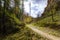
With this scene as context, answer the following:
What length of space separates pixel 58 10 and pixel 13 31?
35520 millimetres

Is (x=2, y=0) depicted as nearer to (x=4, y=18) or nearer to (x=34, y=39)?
(x=4, y=18)

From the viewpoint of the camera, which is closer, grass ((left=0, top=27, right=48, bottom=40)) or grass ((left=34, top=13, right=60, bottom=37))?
grass ((left=0, top=27, right=48, bottom=40))

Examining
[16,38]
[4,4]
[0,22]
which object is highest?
[4,4]

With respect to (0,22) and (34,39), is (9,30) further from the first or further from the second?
(34,39)

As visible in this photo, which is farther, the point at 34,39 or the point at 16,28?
the point at 16,28

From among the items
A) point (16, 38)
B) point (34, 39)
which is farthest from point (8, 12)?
point (34, 39)

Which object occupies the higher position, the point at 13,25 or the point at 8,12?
the point at 8,12

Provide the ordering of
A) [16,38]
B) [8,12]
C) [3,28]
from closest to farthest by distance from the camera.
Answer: [16,38]
[3,28]
[8,12]

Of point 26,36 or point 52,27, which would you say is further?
point 52,27

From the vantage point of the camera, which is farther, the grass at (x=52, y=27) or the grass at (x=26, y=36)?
the grass at (x=52, y=27)

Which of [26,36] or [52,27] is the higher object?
[26,36]

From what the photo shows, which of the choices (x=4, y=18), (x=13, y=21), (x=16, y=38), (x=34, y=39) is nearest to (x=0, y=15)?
(x=4, y=18)

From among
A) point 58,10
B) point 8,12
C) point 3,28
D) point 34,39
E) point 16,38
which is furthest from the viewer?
point 58,10

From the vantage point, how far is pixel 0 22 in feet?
101
